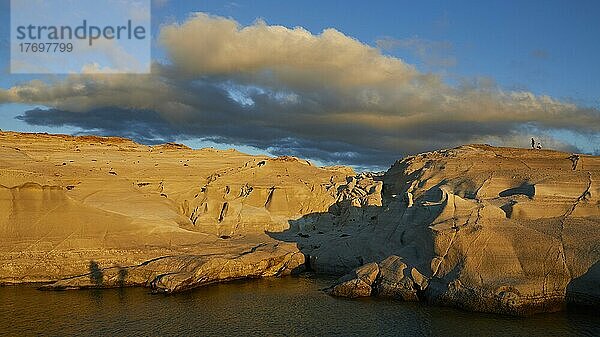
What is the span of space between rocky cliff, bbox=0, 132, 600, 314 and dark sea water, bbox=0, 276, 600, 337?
123 centimetres

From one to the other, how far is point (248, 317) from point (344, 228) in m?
19.0

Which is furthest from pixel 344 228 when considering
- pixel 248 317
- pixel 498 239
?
pixel 248 317

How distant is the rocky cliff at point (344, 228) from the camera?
84.5 ft

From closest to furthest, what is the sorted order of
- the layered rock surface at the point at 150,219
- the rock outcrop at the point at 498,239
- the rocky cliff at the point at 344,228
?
the rock outcrop at the point at 498,239 < the rocky cliff at the point at 344,228 < the layered rock surface at the point at 150,219

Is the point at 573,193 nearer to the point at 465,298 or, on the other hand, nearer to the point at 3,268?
the point at 465,298

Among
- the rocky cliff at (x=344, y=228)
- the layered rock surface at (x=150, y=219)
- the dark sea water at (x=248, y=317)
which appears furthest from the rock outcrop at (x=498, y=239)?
the layered rock surface at (x=150, y=219)

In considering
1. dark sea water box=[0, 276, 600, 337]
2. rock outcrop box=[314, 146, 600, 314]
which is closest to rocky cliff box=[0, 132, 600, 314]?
rock outcrop box=[314, 146, 600, 314]

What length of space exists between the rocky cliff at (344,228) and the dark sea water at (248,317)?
4.03ft

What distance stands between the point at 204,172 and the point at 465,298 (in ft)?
122

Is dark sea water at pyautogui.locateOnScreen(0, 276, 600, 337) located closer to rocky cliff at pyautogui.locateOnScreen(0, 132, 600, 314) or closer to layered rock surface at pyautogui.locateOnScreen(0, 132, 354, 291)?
rocky cliff at pyautogui.locateOnScreen(0, 132, 600, 314)

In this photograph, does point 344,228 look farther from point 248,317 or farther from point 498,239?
point 248,317

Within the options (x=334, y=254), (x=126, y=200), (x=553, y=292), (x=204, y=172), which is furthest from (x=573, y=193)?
(x=204, y=172)

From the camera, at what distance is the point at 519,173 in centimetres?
3394

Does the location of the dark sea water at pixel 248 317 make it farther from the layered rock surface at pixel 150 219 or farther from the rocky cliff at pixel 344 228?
the layered rock surface at pixel 150 219
